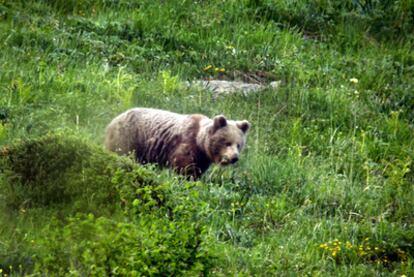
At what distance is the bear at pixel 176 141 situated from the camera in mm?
11391

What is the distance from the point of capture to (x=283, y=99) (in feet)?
46.9

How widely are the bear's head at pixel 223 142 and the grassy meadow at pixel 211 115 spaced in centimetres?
17

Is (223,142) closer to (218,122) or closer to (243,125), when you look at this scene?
(218,122)

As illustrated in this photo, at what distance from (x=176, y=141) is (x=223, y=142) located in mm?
488

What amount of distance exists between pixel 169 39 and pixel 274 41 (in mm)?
1655

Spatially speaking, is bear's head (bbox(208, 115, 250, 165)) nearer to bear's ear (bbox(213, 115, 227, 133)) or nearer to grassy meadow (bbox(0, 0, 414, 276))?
bear's ear (bbox(213, 115, 227, 133))

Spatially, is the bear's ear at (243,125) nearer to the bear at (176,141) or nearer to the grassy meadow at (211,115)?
the bear at (176,141)

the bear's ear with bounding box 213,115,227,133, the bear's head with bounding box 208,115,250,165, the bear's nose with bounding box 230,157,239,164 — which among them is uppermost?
the bear's ear with bounding box 213,115,227,133

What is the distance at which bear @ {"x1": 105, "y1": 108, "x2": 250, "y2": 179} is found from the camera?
37.4 ft

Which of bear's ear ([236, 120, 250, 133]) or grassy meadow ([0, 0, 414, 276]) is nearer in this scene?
grassy meadow ([0, 0, 414, 276])

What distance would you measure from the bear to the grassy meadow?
233 millimetres

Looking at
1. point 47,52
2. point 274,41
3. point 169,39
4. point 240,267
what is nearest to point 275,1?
point 274,41

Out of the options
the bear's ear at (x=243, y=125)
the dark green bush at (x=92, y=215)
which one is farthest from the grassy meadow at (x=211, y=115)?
the bear's ear at (x=243, y=125)

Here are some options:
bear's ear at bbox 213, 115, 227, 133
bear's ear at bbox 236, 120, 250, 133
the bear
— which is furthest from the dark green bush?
bear's ear at bbox 236, 120, 250, 133
